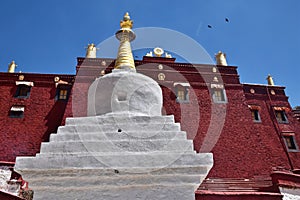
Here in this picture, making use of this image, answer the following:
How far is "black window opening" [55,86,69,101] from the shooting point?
1703 centimetres

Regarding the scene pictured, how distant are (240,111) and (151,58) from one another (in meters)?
6.32

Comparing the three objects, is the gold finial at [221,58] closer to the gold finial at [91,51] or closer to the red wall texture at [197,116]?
the red wall texture at [197,116]

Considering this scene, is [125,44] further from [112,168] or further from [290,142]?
[290,142]

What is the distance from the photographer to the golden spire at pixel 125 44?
8972 millimetres

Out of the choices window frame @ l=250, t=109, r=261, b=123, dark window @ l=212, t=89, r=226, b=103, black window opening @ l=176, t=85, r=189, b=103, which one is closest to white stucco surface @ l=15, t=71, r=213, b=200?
black window opening @ l=176, t=85, r=189, b=103

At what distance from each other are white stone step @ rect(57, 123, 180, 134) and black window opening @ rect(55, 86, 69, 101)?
445 inches

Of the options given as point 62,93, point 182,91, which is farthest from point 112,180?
point 62,93

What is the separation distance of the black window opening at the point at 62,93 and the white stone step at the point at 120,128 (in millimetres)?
11311

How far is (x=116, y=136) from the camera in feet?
19.8

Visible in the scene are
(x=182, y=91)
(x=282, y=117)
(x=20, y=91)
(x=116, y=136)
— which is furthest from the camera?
(x=282, y=117)

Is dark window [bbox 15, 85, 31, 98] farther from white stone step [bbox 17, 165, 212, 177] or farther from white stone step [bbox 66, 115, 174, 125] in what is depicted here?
white stone step [bbox 17, 165, 212, 177]

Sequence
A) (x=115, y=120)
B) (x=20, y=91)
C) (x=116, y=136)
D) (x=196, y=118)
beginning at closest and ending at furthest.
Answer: (x=116, y=136), (x=115, y=120), (x=196, y=118), (x=20, y=91)

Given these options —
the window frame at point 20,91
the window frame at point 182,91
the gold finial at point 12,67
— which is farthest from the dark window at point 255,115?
the gold finial at point 12,67

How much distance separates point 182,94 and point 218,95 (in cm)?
229
